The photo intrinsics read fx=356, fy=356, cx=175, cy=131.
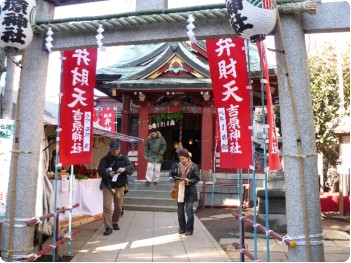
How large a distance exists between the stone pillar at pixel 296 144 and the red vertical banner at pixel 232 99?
0.71m

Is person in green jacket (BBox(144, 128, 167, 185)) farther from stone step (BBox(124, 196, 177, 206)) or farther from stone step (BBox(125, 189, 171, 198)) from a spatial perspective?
stone step (BBox(124, 196, 177, 206))

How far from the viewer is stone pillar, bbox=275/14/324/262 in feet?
13.5

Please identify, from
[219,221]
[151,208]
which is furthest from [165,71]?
[219,221]

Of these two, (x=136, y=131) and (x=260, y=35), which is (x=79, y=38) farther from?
(x=136, y=131)

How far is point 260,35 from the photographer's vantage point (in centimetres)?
402

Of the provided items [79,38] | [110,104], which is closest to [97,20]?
[79,38]

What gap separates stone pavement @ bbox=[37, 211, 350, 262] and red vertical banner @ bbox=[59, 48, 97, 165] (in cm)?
177

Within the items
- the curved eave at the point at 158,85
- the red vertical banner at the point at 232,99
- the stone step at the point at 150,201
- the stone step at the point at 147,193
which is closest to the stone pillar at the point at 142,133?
the curved eave at the point at 158,85

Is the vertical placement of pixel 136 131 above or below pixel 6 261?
above

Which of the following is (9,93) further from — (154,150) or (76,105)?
(154,150)

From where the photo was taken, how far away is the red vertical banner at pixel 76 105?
19.3 feet

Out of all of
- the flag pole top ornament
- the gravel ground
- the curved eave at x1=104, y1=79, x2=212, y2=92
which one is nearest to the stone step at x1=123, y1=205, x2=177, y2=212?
the gravel ground

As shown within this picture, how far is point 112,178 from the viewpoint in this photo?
25.8ft

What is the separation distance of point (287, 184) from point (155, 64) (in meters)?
11.7
